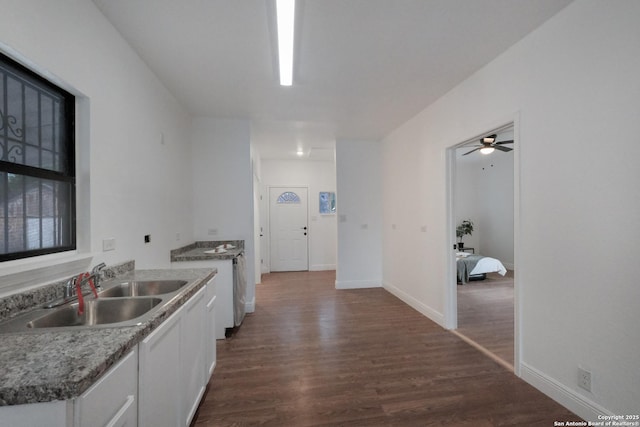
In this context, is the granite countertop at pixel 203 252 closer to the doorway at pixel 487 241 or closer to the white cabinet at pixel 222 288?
the white cabinet at pixel 222 288

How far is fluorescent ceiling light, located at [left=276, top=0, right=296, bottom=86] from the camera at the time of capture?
5.36 ft

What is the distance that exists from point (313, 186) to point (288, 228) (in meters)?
1.20

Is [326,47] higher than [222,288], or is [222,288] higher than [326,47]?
[326,47]

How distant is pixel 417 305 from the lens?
3605 millimetres

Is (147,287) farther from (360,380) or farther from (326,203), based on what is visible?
(326,203)

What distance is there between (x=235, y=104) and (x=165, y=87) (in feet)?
2.42

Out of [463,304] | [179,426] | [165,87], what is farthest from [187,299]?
[463,304]

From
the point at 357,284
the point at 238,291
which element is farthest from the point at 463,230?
the point at 238,291

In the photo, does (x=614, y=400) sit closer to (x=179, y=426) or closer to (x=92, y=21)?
(x=179, y=426)

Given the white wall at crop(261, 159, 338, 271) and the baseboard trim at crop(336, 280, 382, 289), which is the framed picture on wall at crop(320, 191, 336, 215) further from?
the baseboard trim at crop(336, 280, 382, 289)

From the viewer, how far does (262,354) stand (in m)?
2.49

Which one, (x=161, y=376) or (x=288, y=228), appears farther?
(x=288, y=228)

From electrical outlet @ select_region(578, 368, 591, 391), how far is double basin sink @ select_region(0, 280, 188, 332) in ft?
8.30

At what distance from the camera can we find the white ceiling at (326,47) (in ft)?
5.76
